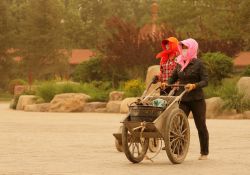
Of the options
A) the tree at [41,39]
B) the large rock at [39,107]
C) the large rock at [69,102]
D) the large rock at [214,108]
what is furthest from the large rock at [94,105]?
the tree at [41,39]

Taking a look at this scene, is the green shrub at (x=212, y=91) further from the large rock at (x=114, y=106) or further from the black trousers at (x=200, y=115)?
the black trousers at (x=200, y=115)

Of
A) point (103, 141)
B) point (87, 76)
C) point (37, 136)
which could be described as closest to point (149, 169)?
point (103, 141)

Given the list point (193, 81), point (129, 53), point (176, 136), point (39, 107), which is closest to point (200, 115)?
point (193, 81)

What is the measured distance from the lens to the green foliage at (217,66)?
30250 millimetres

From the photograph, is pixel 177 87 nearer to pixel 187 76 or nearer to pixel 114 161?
pixel 187 76

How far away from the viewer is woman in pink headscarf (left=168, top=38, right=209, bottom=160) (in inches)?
491

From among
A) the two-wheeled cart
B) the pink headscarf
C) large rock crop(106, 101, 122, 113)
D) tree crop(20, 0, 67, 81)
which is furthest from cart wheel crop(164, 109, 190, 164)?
tree crop(20, 0, 67, 81)

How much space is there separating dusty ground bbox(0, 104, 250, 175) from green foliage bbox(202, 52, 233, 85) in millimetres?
9076

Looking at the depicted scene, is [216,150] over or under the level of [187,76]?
under

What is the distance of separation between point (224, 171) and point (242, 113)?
1582 cm

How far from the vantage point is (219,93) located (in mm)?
28016

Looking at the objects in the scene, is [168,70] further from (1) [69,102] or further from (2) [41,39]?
(2) [41,39]

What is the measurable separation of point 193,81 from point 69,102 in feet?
67.0

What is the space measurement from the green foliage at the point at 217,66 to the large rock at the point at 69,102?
5.30 meters
